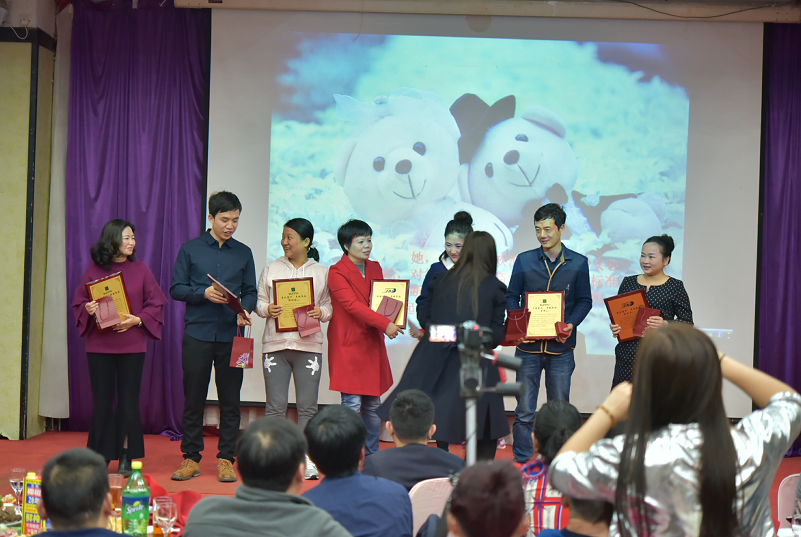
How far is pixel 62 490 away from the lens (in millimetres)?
1597

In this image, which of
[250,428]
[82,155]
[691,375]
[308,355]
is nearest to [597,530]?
[691,375]

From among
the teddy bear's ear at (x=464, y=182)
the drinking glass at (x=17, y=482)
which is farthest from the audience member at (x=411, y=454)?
the teddy bear's ear at (x=464, y=182)

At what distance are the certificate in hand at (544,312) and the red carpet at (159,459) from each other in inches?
32.4

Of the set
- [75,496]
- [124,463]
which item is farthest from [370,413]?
[75,496]

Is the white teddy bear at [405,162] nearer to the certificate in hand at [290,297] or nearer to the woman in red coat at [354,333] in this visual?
the woman in red coat at [354,333]

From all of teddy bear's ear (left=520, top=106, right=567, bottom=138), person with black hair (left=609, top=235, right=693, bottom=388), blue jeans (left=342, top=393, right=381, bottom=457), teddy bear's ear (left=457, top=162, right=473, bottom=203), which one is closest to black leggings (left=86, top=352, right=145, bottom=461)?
blue jeans (left=342, top=393, right=381, bottom=457)

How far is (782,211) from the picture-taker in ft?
17.5

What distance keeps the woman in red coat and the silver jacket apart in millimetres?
2947

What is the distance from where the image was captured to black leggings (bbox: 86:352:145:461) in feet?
13.7

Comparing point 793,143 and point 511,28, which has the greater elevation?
point 511,28

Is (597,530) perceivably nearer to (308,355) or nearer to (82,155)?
(308,355)

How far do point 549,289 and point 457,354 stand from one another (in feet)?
3.97

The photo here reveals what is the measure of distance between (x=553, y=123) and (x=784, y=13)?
71.1 inches

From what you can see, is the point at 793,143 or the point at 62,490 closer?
the point at 62,490
